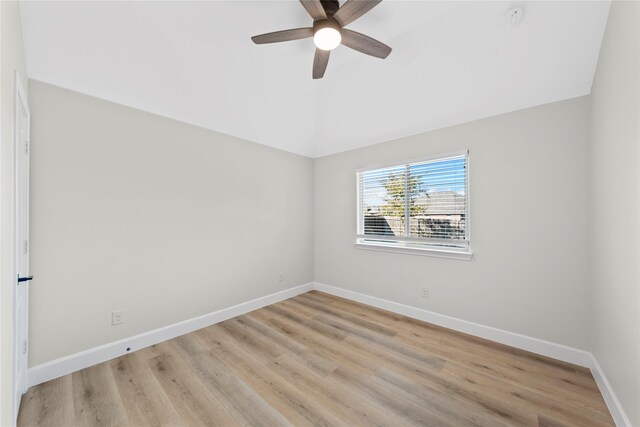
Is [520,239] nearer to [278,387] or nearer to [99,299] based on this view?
[278,387]

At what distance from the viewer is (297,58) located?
9.02 feet

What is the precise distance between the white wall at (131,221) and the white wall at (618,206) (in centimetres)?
347

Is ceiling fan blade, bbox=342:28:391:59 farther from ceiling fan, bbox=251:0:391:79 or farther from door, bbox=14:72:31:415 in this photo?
door, bbox=14:72:31:415

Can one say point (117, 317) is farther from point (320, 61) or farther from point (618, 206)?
point (618, 206)

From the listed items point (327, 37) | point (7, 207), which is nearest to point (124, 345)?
point (7, 207)

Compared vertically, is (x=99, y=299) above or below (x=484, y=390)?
above

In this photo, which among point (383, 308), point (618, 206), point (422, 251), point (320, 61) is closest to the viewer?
point (618, 206)

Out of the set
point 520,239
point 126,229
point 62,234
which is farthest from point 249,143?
point 520,239

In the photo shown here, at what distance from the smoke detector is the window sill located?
6.94 ft

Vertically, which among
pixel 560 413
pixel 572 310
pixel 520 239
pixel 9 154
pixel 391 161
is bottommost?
pixel 560 413

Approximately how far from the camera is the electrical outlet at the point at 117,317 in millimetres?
2375

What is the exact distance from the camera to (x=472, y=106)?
2703 mm

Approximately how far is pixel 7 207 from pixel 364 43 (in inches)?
96.4

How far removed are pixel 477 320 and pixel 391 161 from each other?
2.17 m
